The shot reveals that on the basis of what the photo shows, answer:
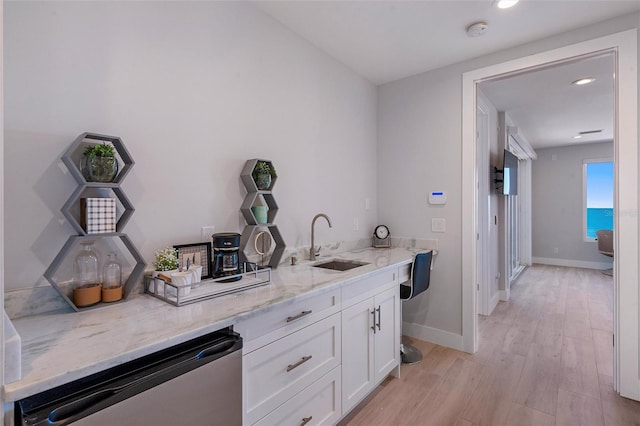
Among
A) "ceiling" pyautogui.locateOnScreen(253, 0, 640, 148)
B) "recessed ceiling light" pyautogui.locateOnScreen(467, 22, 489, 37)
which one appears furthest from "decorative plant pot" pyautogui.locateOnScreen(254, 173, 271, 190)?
"recessed ceiling light" pyautogui.locateOnScreen(467, 22, 489, 37)

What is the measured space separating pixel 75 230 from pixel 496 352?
3168 mm

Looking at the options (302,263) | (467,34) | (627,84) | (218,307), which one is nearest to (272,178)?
(302,263)

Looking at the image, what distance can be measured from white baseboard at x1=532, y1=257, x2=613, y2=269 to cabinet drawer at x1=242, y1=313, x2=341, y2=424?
717 centimetres

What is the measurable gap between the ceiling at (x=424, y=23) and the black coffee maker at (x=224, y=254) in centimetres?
152

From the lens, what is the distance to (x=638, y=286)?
206 centimetres

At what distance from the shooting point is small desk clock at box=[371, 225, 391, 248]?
3152 millimetres

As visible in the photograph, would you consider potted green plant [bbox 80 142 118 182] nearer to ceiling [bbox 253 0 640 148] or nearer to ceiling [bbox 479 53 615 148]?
ceiling [bbox 253 0 640 148]

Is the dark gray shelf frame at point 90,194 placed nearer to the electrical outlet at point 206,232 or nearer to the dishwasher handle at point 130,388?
the electrical outlet at point 206,232

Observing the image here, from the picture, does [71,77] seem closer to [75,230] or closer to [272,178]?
[75,230]

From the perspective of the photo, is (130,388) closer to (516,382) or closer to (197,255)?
(197,255)

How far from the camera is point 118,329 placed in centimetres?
105

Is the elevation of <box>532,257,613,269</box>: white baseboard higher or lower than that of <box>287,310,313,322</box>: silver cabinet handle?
lower

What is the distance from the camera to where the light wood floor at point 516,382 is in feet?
6.36

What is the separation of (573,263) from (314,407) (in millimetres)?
7390
